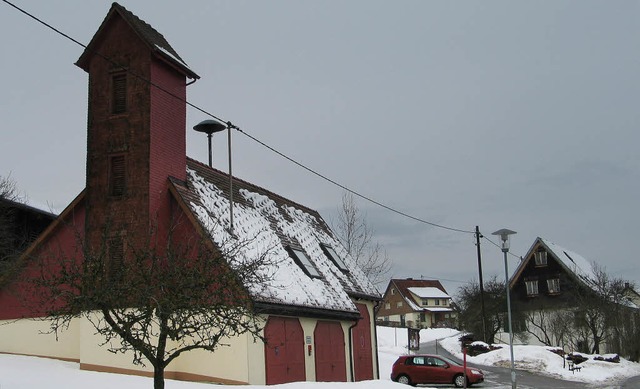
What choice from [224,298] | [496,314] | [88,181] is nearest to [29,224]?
[88,181]

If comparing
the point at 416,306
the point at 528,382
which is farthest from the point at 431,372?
the point at 416,306

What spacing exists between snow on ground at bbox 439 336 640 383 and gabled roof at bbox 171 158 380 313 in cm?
1313

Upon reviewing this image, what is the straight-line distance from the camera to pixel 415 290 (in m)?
108

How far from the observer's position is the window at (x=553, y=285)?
61.2 m

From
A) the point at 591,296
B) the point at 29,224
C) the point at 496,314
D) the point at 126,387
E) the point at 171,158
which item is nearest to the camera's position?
the point at 126,387

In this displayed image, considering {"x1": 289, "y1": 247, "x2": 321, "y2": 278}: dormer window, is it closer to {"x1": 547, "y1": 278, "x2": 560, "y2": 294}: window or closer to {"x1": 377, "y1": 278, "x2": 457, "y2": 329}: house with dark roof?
{"x1": 547, "y1": 278, "x2": 560, "y2": 294}: window

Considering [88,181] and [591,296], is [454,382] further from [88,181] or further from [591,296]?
[591,296]

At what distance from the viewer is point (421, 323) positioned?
10331 centimetres

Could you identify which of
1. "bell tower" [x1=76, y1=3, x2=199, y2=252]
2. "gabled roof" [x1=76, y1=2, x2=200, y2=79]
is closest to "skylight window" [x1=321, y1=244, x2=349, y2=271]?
"bell tower" [x1=76, y1=3, x2=199, y2=252]

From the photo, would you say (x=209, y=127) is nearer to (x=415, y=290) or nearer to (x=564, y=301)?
(x=564, y=301)

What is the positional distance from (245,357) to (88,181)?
7.61 m

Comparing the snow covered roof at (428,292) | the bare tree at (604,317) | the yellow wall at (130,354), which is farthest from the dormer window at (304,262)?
the snow covered roof at (428,292)

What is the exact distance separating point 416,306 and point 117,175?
87279 mm

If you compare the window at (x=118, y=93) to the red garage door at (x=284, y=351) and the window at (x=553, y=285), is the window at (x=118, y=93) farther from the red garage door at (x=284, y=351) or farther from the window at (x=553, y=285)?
the window at (x=553, y=285)
